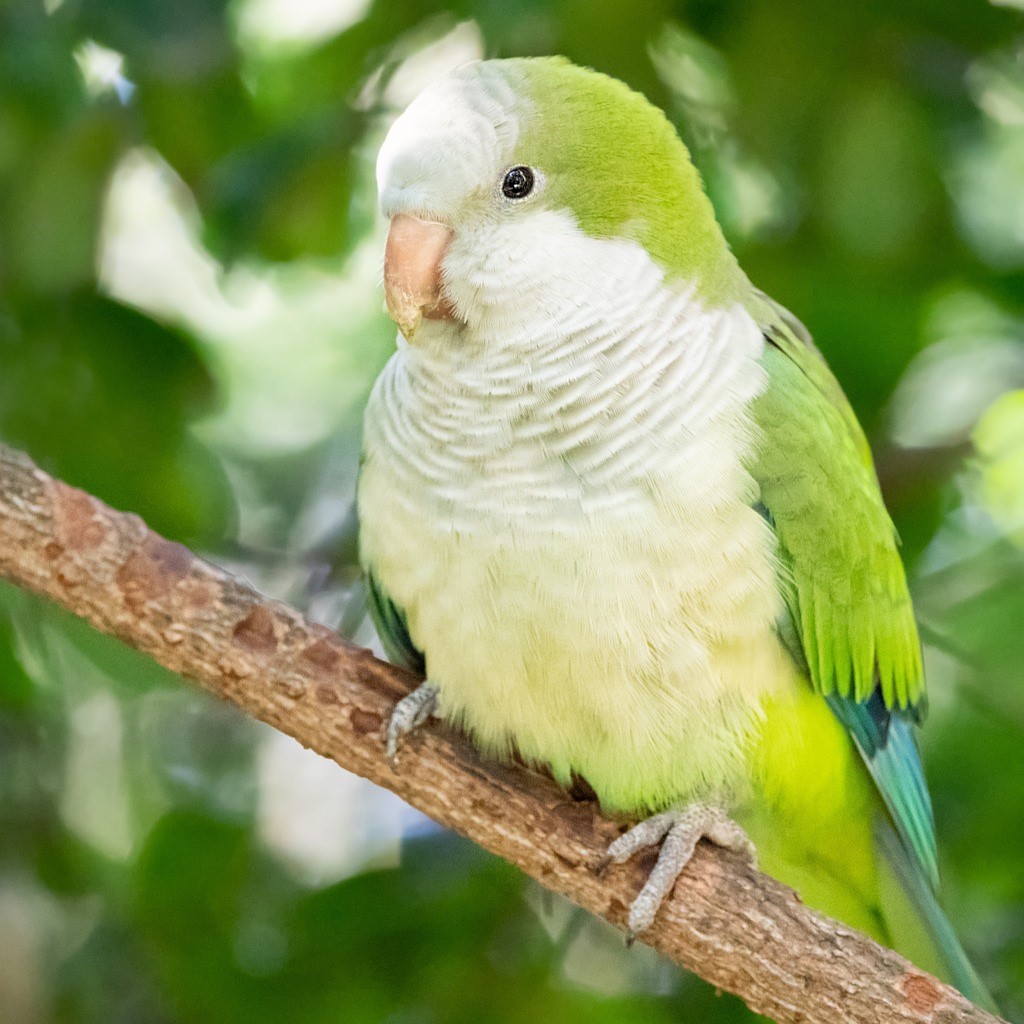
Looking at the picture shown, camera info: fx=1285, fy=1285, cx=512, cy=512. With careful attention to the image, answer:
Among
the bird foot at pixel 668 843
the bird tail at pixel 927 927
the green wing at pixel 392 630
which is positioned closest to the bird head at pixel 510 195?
the green wing at pixel 392 630

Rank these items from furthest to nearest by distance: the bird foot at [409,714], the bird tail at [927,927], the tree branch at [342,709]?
1. the bird tail at [927,927]
2. the bird foot at [409,714]
3. the tree branch at [342,709]

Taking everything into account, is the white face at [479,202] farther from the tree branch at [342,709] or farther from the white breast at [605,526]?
the tree branch at [342,709]

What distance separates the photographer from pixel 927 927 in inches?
73.5

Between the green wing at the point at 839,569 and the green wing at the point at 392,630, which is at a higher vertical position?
the green wing at the point at 839,569

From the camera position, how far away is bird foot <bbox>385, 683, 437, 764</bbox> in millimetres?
1660

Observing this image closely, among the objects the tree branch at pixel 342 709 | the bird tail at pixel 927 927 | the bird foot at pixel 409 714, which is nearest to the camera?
the tree branch at pixel 342 709

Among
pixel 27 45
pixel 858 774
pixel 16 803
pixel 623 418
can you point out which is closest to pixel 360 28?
pixel 27 45

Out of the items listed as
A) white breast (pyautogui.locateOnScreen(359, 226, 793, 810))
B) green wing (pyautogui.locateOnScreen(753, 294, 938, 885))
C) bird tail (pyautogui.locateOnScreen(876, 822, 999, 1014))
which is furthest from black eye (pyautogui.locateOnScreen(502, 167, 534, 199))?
bird tail (pyautogui.locateOnScreen(876, 822, 999, 1014))

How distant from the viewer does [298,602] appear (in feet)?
7.84

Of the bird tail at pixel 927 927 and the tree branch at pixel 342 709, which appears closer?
the tree branch at pixel 342 709

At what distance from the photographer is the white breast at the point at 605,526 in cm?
158

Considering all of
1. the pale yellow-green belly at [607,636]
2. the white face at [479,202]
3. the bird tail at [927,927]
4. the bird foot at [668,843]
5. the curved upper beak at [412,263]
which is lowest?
the bird tail at [927,927]

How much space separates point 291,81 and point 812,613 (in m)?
1.23

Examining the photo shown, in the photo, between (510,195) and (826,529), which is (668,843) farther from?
(510,195)
